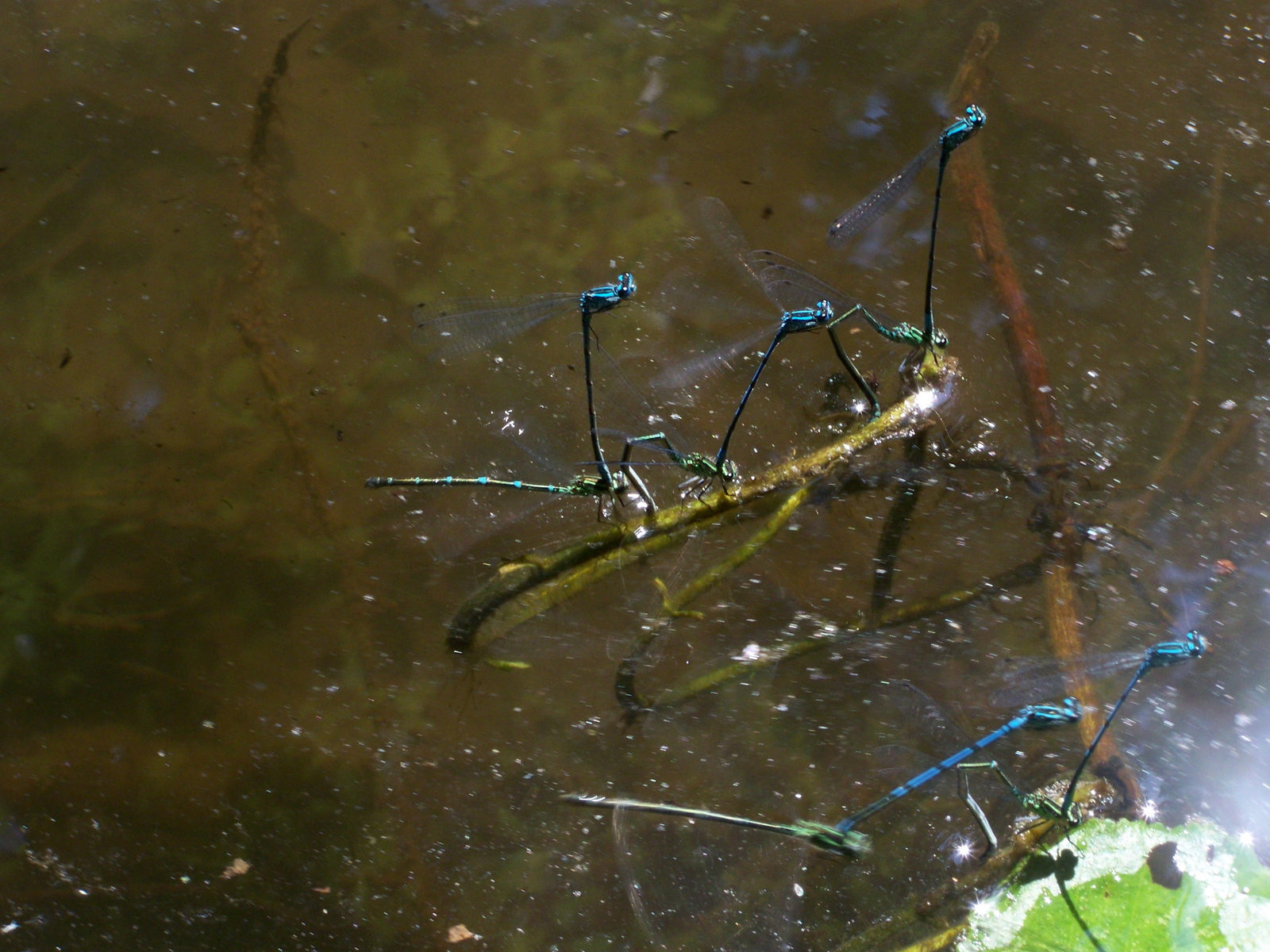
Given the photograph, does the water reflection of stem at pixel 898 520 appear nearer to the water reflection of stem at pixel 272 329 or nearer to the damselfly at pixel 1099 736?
the damselfly at pixel 1099 736

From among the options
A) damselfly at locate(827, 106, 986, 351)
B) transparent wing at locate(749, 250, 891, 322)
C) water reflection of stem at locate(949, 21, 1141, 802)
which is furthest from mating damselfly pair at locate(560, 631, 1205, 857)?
transparent wing at locate(749, 250, 891, 322)

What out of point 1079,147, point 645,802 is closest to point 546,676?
point 645,802

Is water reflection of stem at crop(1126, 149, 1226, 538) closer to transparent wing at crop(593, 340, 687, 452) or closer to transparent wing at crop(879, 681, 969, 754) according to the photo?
transparent wing at crop(879, 681, 969, 754)

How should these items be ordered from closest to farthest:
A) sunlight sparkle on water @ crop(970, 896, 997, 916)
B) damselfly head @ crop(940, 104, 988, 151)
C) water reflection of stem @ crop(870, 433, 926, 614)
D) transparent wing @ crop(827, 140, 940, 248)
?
sunlight sparkle on water @ crop(970, 896, 997, 916) < water reflection of stem @ crop(870, 433, 926, 614) < damselfly head @ crop(940, 104, 988, 151) < transparent wing @ crop(827, 140, 940, 248)

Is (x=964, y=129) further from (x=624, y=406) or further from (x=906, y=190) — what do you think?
(x=624, y=406)

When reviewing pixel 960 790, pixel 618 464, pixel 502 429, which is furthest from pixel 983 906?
pixel 502 429

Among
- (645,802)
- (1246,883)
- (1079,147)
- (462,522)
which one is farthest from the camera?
(1079,147)

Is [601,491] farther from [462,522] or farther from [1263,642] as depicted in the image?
[1263,642]
